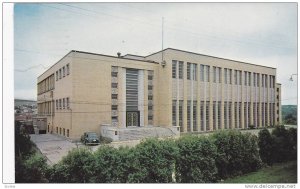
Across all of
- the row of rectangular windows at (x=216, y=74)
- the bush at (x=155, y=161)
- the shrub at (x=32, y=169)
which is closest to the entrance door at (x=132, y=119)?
the row of rectangular windows at (x=216, y=74)

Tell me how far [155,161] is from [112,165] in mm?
940

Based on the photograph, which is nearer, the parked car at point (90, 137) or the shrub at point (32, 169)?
the shrub at point (32, 169)

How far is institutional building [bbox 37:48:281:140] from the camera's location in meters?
13.4

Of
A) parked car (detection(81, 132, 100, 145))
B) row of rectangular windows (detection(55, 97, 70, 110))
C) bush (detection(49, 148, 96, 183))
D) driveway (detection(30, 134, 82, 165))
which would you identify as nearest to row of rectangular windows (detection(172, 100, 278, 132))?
parked car (detection(81, 132, 100, 145))

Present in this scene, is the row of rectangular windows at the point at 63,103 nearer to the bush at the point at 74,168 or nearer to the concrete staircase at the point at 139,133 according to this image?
the concrete staircase at the point at 139,133

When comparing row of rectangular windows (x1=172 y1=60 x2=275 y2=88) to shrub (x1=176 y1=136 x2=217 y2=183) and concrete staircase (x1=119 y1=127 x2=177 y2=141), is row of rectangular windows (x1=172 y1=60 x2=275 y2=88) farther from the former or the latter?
shrub (x1=176 y1=136 x2=217 y2=183)

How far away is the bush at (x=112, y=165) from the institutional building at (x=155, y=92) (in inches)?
322

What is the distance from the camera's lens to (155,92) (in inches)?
577

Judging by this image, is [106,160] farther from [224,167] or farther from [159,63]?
[159,63]

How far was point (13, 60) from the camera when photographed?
5535mm

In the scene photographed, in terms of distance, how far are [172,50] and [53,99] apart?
7959 mm

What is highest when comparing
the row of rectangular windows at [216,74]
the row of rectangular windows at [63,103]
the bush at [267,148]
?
the row of rectangular windows at [216,74]

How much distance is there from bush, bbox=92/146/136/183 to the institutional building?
817 centimetres

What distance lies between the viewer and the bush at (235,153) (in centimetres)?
648
